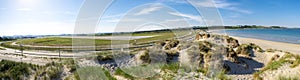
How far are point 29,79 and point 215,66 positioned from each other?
8.95 m

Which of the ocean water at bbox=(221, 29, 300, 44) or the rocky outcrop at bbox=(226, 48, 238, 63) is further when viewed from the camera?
the ocean water at bbox=(221, 29, 300, 44)

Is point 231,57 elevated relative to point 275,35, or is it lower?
elevated

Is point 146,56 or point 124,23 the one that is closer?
point 124,23

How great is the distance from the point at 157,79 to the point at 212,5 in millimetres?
4182

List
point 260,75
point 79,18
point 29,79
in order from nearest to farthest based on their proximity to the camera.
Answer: point 79,18 → point 260,75 → point 29,79

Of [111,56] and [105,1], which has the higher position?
[105,1]

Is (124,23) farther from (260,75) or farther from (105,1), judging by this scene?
(260,75)

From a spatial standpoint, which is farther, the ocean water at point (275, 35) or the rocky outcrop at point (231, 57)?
the ocean water at point (275, 35)

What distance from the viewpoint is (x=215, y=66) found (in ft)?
42.1

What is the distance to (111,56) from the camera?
55.8 feet

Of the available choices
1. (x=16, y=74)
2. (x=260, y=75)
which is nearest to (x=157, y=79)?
(x=260, y=75)

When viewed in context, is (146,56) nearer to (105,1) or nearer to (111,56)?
(111,56)

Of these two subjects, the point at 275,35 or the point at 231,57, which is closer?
the point at 231,57

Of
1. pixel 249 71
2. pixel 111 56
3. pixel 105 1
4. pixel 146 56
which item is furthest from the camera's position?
pixel 111 56
